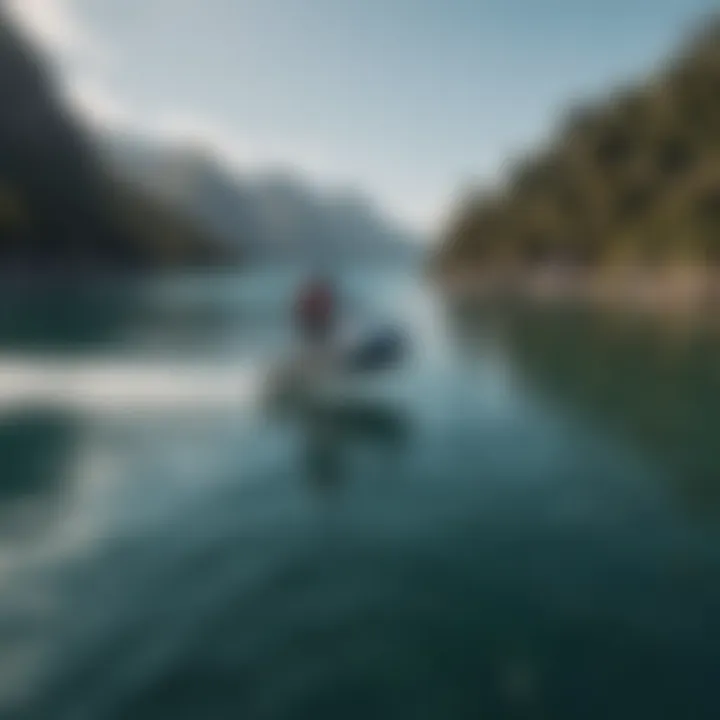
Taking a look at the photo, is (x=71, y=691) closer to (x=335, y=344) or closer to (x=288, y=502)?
(x=288, y=502)

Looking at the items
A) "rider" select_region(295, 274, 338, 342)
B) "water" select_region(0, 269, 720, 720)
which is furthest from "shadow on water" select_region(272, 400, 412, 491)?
"rider" select_region(295, 274, 338, 342)

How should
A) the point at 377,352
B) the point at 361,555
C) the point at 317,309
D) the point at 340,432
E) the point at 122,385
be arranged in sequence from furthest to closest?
the point at 317,309 < the point at 122,385 < the point at 377,352 < the point at 340,432 < the point at 361,555

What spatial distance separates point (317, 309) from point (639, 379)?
59.1 feet

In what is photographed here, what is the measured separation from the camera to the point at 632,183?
127m

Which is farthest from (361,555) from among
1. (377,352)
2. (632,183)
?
(632,183)

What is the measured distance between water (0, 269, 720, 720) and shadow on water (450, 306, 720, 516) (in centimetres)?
22

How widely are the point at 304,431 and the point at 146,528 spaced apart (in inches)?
368

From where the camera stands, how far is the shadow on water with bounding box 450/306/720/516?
67.3ft

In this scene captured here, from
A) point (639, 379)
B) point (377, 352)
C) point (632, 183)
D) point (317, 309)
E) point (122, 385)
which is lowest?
point (639, 379)

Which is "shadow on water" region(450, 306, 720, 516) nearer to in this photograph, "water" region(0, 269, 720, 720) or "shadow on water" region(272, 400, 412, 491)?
"water" region(0, 269, 720, 720)

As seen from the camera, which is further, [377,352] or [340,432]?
[377,352]

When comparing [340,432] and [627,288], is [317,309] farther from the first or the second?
[627,288]

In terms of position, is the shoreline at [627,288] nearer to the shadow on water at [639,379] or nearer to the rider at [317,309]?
the shadow on water at [639,379]

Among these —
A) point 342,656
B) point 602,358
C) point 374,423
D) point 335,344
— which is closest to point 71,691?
point 342,656
